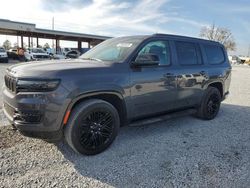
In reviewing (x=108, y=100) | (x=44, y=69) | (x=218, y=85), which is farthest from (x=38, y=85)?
(x=218, y=85)

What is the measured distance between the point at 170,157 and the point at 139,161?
540 millimetres

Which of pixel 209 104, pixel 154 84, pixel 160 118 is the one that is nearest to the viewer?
pixel 154 84

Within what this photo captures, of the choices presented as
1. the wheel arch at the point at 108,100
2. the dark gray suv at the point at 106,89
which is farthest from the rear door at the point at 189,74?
the wheel arch at the point at 108,100

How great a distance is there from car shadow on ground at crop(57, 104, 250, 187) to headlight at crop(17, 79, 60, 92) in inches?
46.6

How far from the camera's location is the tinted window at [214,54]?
594 centimetres

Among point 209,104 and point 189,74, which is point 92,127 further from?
point 209,104

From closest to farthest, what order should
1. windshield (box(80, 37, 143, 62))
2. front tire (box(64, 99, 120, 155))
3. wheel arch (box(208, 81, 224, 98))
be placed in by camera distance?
front tire (box(64, 99, 120, 155)), windshield (box(80, 37, 143, 62)), wheel arch (box(208, 81, 224, 98))

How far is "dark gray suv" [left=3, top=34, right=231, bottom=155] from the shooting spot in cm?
329

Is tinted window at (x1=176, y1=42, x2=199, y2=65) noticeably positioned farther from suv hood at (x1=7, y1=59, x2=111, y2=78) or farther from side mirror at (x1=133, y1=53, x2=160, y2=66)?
suv hood at (x1=7, y1=59, x2=111, y2=78)

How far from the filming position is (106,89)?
3715mm

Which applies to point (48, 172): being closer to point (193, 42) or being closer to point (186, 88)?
point (186, 88)

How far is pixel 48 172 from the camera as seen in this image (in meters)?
3.27

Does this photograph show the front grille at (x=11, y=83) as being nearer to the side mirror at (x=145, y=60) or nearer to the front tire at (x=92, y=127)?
the front tire at (x=92, y=127)

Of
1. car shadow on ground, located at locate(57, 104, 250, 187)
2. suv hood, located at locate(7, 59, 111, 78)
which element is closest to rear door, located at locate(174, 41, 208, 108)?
car shadow on ground, located at locate(57, 104, 250, 187)
